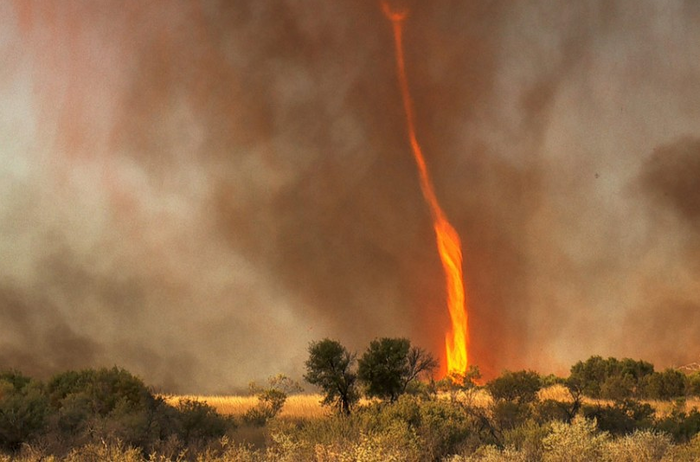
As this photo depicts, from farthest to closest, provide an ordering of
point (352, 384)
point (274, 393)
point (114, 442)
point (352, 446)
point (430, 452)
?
point (274, 393)
point (352, 384)
point (114, 442)
point (430, 452)
point (352, 446)

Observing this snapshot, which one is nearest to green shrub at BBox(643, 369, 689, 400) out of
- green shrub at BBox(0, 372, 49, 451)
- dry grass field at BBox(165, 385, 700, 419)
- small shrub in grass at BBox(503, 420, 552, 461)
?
dry grass field at BBox(165, 385, 700, 419)

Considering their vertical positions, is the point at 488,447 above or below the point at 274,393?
below

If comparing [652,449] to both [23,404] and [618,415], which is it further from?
[23,404]

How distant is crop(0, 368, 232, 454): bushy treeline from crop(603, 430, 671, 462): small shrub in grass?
1299 centimetres

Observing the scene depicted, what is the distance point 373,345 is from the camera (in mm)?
35625

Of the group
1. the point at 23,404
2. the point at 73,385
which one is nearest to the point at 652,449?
the point at 23,404

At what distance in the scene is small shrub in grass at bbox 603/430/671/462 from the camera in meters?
17.5

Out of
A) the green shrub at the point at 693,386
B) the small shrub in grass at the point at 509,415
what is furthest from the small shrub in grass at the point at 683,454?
the green shrub at the point at 693,386

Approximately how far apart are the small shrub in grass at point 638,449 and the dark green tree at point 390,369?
52.6 feet

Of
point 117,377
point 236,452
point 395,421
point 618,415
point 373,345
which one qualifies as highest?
point 373,345

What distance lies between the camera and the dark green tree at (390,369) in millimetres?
34500

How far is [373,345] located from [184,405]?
445 inches

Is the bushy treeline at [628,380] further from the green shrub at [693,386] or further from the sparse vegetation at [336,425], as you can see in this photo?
the sparse vegetation at [336,425]

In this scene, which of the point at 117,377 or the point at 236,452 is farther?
the point at 117,377
